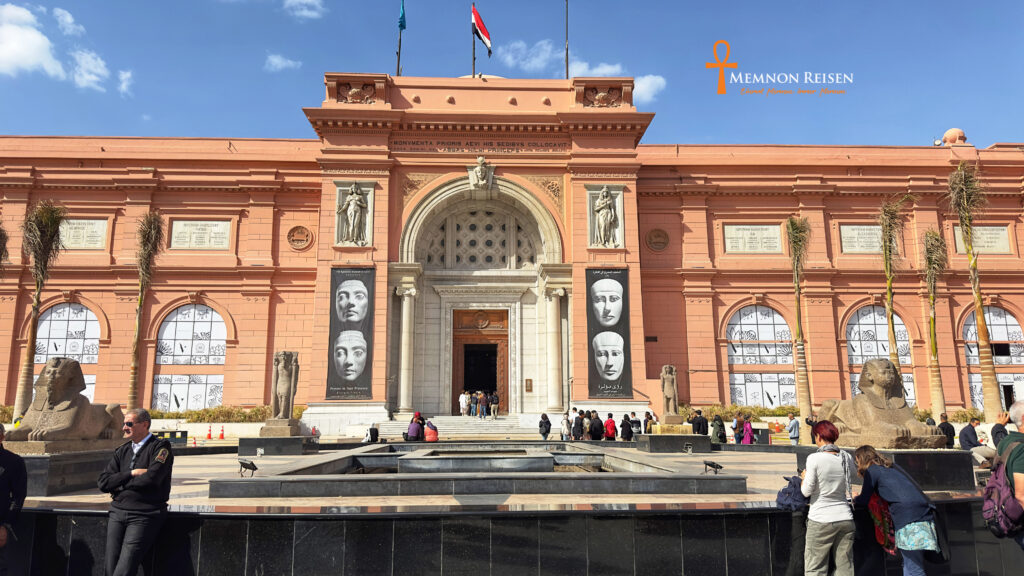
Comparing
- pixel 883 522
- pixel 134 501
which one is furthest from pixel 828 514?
pixel 134 501

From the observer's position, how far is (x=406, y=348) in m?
25.5

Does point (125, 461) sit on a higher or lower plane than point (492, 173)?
lower

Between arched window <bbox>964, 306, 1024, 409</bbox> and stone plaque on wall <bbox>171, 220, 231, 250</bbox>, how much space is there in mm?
30680

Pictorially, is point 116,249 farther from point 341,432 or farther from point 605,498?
point 605,498

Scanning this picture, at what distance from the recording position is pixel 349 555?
6.25 m

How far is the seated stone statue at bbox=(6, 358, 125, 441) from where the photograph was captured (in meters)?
8.64

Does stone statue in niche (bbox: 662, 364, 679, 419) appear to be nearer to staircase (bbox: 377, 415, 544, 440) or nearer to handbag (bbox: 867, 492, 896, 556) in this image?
staircase (bbox: 377, 415, 544, 440)

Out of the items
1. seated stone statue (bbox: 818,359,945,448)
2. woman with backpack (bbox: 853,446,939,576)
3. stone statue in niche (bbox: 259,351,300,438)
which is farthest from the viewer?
stone statue in niche (bbox: 259,351,300,438)

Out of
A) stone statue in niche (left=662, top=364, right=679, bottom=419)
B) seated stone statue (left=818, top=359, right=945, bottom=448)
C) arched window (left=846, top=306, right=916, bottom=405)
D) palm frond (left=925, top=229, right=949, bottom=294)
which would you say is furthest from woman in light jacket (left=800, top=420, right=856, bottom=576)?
arched window (left=846, top=306, right=916, bottom=405)

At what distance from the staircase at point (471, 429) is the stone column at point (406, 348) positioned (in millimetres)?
1419

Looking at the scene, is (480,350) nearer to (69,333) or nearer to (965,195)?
(69,333)

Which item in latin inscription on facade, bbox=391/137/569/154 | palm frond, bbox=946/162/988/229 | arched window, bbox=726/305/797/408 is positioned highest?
latin inscription on facade, bbox=391/137/569/154

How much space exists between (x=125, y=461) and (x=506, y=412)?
21.5 m

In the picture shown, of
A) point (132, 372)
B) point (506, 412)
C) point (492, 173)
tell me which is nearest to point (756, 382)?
point (506, 412)
